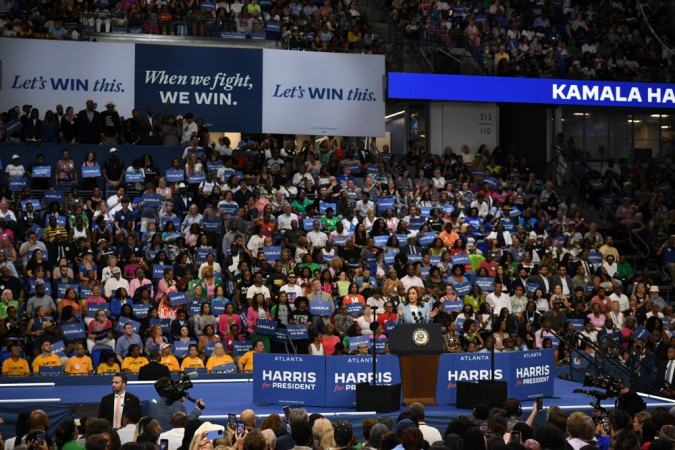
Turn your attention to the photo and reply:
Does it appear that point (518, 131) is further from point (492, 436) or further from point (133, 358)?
point (492, 436)

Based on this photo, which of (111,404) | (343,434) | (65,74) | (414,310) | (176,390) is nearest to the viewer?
(343,434)

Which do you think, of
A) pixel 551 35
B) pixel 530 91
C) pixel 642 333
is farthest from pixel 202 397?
pixel 551 35

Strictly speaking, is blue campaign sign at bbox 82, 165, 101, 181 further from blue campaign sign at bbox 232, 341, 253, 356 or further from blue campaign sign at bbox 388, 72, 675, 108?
blue campaign sign at bbox 388, 72, 675, 108

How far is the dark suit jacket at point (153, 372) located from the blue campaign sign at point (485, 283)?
25.7 ft

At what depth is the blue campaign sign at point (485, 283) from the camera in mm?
20797

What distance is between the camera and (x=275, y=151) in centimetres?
2548

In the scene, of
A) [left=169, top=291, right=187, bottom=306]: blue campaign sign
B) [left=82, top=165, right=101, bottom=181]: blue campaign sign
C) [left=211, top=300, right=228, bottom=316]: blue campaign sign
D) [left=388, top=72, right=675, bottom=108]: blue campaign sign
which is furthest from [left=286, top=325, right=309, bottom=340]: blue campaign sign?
[left=388, top=72, right=675, bottom=108]: blue campaign sign

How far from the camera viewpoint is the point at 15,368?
54.4 ft

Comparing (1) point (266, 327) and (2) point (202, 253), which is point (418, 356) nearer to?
(1) point (266, 327)

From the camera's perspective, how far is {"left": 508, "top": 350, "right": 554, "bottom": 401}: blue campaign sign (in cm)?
1451

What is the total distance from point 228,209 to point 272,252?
2.09 meters

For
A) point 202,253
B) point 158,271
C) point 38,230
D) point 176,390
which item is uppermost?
point 38,230

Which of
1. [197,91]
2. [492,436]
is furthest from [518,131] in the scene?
[492,436]

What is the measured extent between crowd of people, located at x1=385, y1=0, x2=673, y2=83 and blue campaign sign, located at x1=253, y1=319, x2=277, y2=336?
1380 cm
